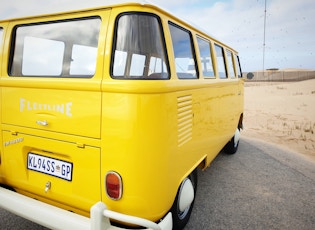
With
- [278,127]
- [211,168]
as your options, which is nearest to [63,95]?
[211,168]

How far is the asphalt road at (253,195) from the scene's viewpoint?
301 cm

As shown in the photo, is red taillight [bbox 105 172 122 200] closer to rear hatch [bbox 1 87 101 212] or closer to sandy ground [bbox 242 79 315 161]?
rear hatch [bbox 1 87 101 212]

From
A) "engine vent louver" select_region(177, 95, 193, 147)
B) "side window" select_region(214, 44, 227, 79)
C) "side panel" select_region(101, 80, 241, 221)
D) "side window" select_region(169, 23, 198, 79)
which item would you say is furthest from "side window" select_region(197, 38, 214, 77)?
"side panel" select_region(101, 80, 241, 221)

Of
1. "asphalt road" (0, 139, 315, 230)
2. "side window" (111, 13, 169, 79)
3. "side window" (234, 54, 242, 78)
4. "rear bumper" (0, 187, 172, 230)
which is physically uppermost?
"side window" (234, 54, 242, 78)

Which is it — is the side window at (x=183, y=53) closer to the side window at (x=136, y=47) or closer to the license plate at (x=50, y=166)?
the side window at (x=136, y=47)

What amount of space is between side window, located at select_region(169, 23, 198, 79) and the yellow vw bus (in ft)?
0.04

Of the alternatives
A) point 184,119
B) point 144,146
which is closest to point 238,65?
point 184,119

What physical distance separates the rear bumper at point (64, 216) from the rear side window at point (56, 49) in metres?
1.12

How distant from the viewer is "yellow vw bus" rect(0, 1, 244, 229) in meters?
1.93

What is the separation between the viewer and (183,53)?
2639 millimetres

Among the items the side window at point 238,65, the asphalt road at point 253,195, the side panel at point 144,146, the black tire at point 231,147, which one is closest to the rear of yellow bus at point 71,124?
the side panel at point 144,146

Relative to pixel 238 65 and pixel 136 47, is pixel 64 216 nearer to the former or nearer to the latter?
pixel 136 47

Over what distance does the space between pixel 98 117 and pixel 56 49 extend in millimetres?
938

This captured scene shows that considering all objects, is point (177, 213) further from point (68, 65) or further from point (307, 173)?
point (307, 173)
